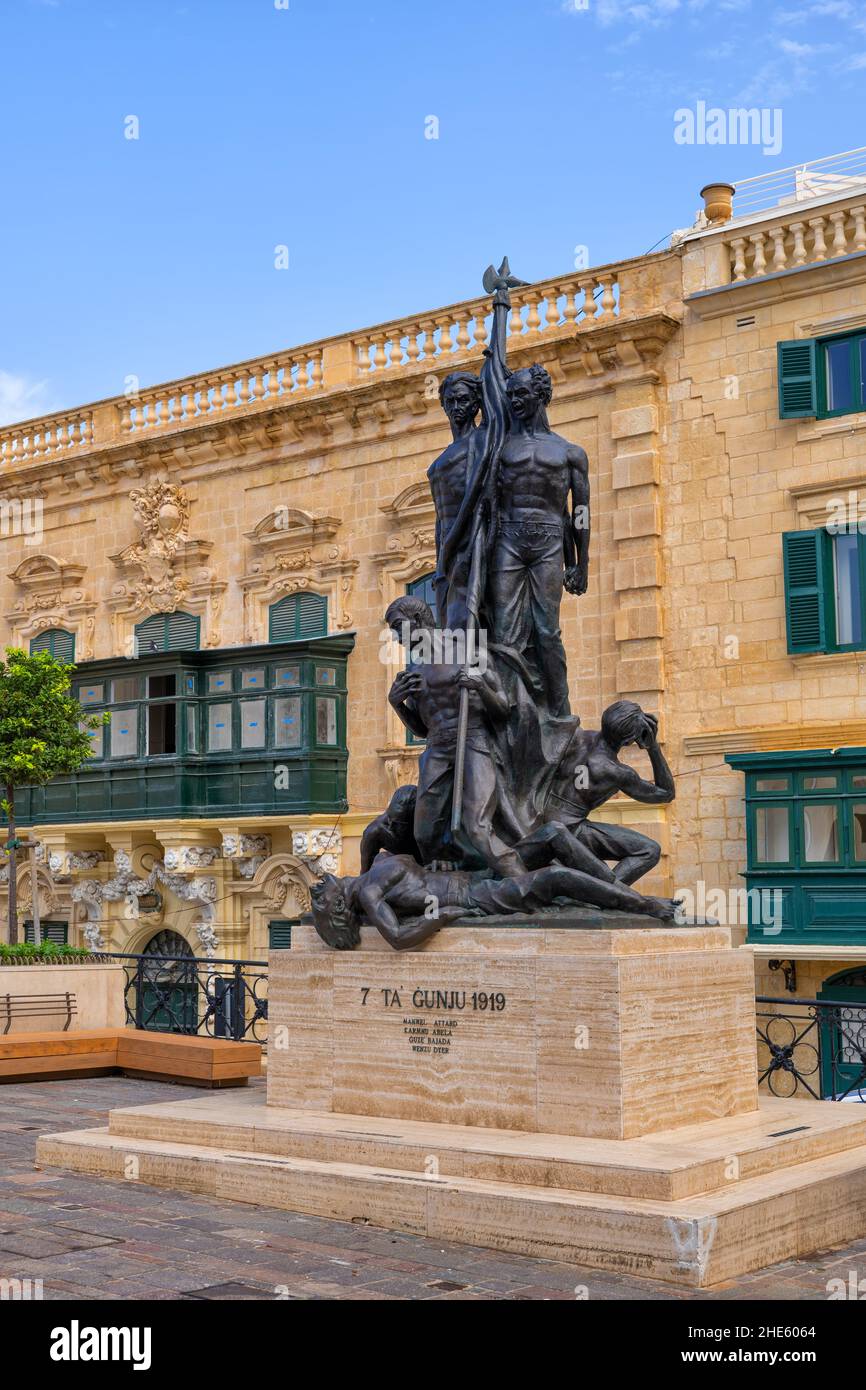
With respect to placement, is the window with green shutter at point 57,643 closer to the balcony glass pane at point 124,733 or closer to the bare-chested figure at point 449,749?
the balcony glass pane at point 124,733

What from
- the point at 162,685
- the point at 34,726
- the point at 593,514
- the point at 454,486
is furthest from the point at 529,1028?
the point at 162,685

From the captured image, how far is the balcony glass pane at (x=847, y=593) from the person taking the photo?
2092cm

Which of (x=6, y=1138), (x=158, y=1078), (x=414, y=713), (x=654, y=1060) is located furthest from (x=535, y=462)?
(x=158, y=1078)

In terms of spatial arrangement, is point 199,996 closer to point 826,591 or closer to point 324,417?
point 324,417

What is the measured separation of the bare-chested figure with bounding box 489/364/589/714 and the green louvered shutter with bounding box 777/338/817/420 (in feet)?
42.4

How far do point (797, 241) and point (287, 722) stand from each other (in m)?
11.0

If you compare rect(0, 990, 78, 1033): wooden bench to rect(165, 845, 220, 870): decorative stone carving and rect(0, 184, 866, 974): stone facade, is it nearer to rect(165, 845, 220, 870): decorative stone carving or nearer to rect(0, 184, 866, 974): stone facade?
rect(0, 184, 866, 974): stone facade

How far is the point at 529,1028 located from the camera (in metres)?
7.72

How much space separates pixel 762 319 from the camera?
72.1 feet

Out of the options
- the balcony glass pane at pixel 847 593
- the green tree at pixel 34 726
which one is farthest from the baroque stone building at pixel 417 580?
the green tree at pixel 34 726

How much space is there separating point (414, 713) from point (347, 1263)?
3654 mm

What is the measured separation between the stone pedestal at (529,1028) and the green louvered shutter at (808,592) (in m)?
13.1

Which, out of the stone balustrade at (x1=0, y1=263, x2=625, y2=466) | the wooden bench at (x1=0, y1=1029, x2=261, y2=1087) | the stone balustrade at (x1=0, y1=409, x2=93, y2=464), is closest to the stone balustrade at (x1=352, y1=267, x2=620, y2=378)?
the stone balustrade at (x1=0, y1=263, x2=625, y2=466)
